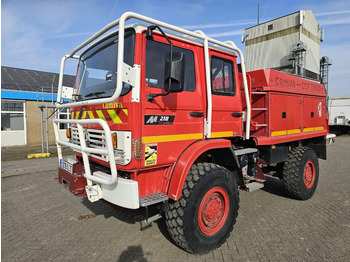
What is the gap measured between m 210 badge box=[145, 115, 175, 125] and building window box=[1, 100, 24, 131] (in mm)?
14463

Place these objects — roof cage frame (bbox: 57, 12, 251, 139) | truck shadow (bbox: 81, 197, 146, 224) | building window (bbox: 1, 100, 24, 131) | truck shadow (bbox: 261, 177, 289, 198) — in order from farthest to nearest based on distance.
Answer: building window (bbox: 1, 100, 24, 131), truck shadow (bbox: 261, 177, 289, 198), truck shadow (bbox: 81, 197, 146, 224), roof cage frame (bbox: 57, 12, 251, 139)

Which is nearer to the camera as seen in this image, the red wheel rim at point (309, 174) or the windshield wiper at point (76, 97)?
the windshield wiper at point (76, 97)

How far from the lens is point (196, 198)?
2.78m

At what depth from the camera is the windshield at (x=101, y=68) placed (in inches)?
102

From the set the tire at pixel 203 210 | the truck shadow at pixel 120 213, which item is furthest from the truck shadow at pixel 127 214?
the tire at pixel 203 210

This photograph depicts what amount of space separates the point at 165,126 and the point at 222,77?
51.9 inches

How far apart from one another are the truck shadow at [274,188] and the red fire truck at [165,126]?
1414mm

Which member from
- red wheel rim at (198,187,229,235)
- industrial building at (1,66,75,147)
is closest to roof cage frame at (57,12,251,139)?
red wheel rim at (198,187,229,235)

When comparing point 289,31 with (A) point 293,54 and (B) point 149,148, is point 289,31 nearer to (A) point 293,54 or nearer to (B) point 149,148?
(A) point 293,54

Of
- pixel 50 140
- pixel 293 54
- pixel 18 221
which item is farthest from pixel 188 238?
pixel 293 54

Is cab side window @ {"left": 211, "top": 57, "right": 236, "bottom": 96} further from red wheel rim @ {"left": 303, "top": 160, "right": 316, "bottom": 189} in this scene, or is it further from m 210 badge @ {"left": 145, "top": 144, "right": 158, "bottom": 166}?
red wheel rim @ {"left": 303, "top": 160, "right": 316, "bottom": 189}

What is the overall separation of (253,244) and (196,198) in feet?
3.69

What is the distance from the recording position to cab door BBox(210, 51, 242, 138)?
10.7 feet

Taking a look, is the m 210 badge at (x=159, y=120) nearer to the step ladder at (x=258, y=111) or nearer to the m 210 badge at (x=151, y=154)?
the m 210 badge at (x=151, y=154)
